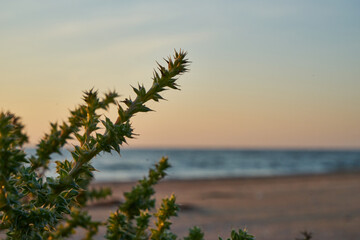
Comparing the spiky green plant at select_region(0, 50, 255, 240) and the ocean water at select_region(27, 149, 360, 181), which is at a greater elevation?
the ocean water at select_region(27, 149, 360, 181)

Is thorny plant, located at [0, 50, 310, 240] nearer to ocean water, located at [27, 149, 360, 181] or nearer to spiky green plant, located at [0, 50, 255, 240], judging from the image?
spiky green plant, located at [0, 50, 255, 240]

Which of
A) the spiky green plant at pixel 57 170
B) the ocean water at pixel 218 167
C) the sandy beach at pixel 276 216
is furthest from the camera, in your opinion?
the ocean water at pixel 218 167

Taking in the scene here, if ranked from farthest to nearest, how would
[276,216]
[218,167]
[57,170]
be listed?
[218,167] < [276,216] < [57,170]

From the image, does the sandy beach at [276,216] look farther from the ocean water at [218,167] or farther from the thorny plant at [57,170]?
the thorny plant at [57,170]

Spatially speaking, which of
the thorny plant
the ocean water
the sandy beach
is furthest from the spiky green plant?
the sandy beach

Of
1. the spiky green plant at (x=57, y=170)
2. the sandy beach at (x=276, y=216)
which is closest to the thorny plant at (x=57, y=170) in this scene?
the spiky green plant at (x=57, y=170)

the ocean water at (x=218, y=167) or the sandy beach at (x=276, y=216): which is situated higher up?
the ocean water at (x=218, y=167)

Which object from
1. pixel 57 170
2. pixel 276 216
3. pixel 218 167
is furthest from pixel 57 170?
pixel 218 167

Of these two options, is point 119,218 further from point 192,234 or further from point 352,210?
point 352,210

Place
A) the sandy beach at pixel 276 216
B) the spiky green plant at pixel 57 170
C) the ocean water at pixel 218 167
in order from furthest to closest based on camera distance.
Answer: the ocean water at pixel 218 167 → the sandy beach at pixel 276 216 → the spiky green plant at pixel 57 170

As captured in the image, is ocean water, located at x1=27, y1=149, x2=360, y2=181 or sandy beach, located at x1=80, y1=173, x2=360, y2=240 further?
ocean water, located at x1=27, y1=149, x2=360, y2=181

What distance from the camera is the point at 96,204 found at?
32.3ft

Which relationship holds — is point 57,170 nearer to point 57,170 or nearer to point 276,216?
point 57,170

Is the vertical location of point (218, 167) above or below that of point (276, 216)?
above
